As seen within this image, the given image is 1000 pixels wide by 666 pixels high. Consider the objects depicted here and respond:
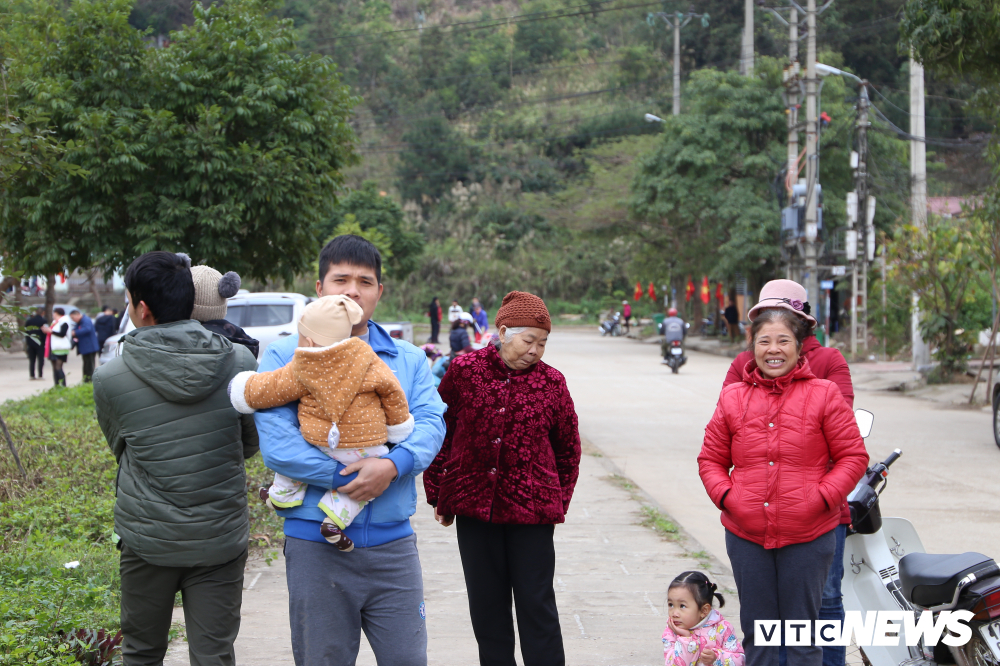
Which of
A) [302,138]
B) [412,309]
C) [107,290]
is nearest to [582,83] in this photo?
[412,309]

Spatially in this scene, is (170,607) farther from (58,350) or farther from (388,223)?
(388,223)

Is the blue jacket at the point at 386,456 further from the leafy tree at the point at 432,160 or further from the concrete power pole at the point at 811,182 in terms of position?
the leafy tree at the point at 432,160

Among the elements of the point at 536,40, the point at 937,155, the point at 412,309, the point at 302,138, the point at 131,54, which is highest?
the point at 536,40

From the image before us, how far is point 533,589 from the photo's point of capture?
359cm

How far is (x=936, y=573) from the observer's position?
3570mm

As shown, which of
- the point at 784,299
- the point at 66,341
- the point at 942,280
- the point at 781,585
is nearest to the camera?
the point at 781,585

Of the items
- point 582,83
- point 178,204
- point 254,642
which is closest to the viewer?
point 254,642

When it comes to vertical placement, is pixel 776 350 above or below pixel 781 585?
above

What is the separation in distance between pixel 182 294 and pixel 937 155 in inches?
2047

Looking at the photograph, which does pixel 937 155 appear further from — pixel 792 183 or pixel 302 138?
pixel 302 138

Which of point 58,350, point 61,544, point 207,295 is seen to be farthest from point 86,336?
point 207,295

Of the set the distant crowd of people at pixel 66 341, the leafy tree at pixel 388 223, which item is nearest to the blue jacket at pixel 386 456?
the distant crowd of people at pixel 66 341

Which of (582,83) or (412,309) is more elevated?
(582,83)

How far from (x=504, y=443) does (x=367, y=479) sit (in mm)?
914
